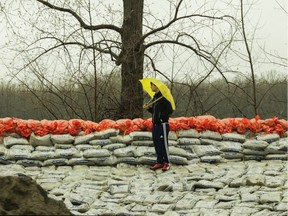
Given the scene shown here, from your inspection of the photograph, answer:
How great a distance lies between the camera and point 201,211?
7.61m

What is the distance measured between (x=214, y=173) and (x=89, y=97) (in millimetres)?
5186

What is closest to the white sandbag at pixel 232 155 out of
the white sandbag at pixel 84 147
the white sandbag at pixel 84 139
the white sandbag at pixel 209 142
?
the white sandbag at pixel 209 142

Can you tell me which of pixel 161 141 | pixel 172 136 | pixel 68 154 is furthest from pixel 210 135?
pixel 68 154

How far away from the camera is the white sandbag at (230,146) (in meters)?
10.9

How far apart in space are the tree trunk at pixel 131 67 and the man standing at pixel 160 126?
13.4 feet

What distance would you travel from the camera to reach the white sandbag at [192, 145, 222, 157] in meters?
10.8

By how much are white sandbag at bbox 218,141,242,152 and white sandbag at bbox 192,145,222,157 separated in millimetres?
→ 116

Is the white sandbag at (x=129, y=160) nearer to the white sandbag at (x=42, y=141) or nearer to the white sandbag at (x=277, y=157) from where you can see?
the white sandbag at (x=42, y=141)

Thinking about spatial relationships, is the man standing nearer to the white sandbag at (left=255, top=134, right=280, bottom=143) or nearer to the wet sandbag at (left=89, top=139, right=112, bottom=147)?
the wet sandbag at (left=89, top=139, right=112, bottom=147)

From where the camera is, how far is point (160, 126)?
10.2 meters

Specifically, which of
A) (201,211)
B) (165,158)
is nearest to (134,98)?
(165,158)

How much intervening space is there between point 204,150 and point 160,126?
3.45 feet

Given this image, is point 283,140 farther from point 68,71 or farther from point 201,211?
point 68,71

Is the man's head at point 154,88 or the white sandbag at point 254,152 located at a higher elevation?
the man's head at point 154,88
